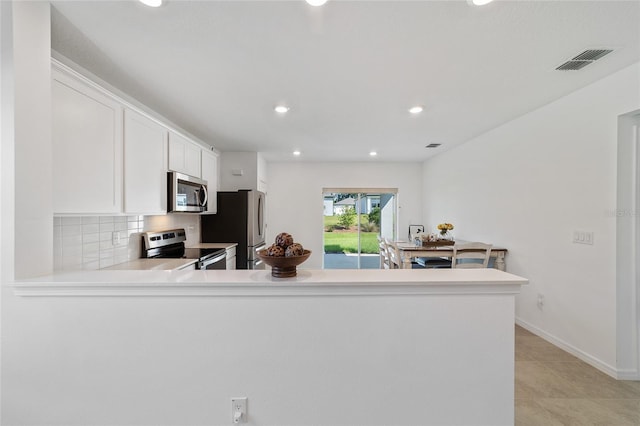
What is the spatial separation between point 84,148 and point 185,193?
1.36 meters

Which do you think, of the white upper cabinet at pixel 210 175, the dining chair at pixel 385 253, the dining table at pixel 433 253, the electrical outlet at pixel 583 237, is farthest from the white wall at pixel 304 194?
the electrical outlet at pixel 583 237

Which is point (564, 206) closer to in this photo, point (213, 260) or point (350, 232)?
point (213, 260)

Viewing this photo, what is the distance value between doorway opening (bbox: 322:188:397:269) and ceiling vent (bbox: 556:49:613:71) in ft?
13.1

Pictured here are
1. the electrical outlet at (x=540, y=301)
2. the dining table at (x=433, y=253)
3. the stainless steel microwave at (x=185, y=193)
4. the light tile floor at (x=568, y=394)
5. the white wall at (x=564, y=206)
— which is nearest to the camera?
the light tile floor at (x=568, y=394)

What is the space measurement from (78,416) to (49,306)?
564mm

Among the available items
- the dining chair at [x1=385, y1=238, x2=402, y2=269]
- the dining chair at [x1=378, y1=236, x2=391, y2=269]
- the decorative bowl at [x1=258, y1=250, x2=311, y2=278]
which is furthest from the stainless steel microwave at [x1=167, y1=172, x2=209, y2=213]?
the dining chair at [x1=378, y1=236, x2=391, y2=269]

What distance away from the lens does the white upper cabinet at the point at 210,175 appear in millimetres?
3920

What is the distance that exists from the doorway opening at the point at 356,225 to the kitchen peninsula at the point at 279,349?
4.65 m

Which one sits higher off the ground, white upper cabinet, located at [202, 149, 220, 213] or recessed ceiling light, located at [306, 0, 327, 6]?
recessed ceiling light, located at [306, 0, 327, 6]

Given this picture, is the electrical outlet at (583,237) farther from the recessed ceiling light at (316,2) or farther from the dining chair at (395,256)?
the recessed ceiling light at (316,2)

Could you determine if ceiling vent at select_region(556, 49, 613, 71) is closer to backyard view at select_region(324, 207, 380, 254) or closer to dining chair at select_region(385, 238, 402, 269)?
dining chair at select_region(385, 238, 402, 269)

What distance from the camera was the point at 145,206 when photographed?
7.82 ft

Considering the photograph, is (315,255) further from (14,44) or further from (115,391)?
(14,44)

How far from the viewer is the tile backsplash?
197cm
